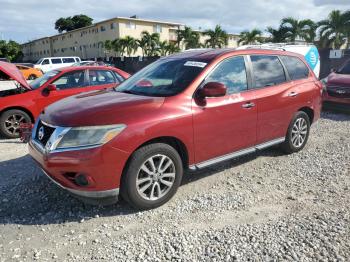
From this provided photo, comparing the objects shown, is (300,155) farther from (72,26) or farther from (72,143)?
(72,26)

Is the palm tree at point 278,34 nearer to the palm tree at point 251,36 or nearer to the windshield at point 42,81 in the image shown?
the palm tree at point 251,36

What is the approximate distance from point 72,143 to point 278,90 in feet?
10.5

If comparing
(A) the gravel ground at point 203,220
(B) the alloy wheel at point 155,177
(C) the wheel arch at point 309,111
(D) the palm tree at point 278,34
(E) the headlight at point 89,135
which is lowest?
(A) the gravel ground at point 203,220

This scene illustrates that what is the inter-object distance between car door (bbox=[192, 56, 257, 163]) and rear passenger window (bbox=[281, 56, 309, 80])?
1.17 meters

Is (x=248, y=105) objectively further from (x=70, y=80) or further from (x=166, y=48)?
(x=166, y=48)

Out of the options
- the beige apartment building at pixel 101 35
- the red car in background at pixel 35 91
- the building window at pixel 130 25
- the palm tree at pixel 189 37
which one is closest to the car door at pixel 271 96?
the red car in background at pixel 35 91

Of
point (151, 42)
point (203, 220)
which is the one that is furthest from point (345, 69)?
point (151, 42)

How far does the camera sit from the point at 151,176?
3.71 m

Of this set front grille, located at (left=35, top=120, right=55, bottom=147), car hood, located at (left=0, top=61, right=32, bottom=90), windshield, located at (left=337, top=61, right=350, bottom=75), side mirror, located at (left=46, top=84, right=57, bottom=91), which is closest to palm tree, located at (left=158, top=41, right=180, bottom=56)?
windshield, located at (left=337, top=61, right=350, bottom=75)

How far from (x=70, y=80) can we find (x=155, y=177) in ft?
16.2

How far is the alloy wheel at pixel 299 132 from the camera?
18.3ft

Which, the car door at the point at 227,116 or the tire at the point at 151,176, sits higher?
the car door at the point at 227,116

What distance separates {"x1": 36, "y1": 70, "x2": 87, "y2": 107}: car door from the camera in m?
7.29

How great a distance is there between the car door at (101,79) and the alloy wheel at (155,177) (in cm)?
461
